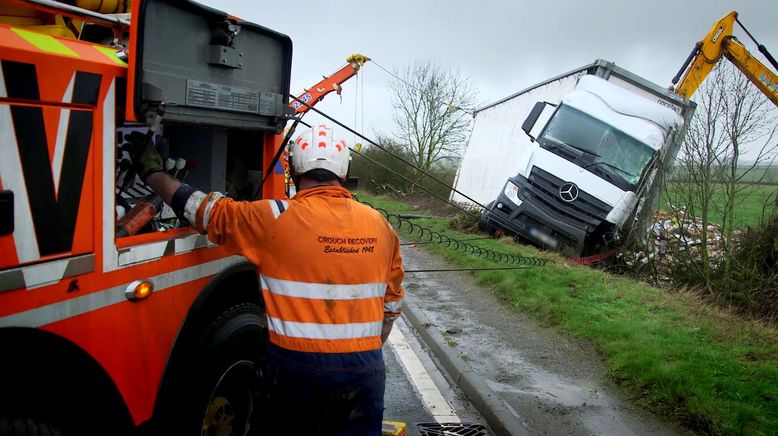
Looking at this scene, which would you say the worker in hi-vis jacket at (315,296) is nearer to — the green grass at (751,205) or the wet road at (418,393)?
the wet road at (418,393)

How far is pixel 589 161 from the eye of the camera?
12.0 metres

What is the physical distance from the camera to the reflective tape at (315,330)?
2.41 meters

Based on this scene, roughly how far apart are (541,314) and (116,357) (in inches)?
219

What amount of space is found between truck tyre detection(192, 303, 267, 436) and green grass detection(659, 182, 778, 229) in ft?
22.1

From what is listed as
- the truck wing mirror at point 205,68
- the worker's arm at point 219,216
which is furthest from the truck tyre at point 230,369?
the truck wing mirror at point 205,68

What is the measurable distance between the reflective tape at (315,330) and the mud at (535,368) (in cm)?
251

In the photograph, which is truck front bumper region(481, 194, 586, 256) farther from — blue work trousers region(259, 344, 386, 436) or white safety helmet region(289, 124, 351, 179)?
blue work trousers region(259, 344, 386, 436)

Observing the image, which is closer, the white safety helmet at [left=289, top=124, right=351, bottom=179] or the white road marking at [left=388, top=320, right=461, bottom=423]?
the white safety helmet at [left=289, top=124, right=351, bottom=179]

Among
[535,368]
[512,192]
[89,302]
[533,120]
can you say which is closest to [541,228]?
[512,192]

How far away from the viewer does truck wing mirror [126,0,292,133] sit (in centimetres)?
242

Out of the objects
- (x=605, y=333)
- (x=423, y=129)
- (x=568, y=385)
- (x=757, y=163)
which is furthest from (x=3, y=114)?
(x=423, y=129)

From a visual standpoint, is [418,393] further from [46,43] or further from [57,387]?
[46,43]

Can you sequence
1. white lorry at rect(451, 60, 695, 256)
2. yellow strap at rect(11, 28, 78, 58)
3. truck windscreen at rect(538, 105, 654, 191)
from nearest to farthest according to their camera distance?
yellow strap at rect(11, 28, 78, 58)
white lorry at rect(451, 60, 695, 256)
truck windscreen at rect(538, 105, 654, 191)

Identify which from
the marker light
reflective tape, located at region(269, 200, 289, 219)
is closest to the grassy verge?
reflective tape, located at region(269, 200, 289, 219)
